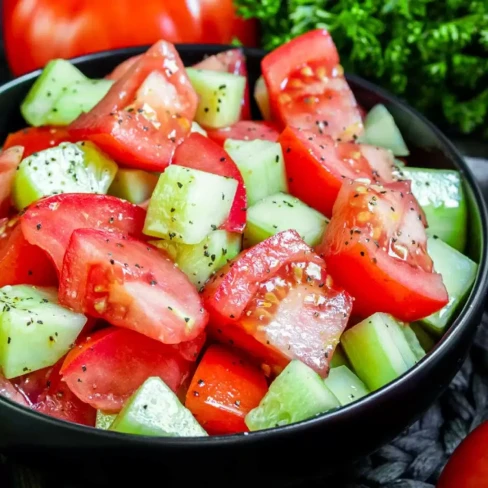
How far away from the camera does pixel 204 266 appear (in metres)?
1.28

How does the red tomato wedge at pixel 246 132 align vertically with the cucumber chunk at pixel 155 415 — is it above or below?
above

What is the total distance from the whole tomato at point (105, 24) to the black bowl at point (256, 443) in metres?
1.41

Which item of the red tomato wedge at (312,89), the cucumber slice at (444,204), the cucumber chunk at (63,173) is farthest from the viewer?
the red tomato wedge at (312,89)

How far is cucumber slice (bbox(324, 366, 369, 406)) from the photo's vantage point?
1.18 metres

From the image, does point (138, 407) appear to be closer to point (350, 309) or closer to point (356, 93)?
point (350, 309)

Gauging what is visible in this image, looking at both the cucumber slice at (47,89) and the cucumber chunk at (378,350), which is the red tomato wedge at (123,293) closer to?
the cucumber chunk at (378,350)

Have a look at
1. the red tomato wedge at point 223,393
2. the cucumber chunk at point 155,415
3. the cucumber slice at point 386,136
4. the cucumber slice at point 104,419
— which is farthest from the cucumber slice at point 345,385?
the cucumber slice at point 386,136

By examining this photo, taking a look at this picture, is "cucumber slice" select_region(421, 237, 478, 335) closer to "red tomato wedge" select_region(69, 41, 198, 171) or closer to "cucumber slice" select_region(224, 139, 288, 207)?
"cucumber slice" select_region(224, 139, 288, 207)

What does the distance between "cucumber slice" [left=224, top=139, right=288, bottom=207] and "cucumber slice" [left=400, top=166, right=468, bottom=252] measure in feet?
0.91

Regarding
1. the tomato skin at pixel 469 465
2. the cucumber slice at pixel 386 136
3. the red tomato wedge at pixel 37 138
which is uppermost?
the red tomato wedge at pixel 37 138

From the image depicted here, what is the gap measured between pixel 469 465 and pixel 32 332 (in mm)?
772

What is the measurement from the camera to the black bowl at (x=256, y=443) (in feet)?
3.40

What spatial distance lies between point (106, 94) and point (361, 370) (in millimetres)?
774

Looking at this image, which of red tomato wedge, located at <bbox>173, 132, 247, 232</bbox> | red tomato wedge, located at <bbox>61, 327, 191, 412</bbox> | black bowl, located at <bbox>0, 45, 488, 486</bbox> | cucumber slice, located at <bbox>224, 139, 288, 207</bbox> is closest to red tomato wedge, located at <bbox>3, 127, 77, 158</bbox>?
red tomato wedge, located at <bbox>173, 132, 247, 232</bbox>
